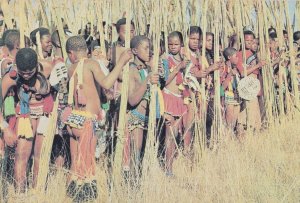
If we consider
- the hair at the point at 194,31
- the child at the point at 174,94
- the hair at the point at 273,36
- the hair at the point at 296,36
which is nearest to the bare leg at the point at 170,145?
the child at the point at 174,94

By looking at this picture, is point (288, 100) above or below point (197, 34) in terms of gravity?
below

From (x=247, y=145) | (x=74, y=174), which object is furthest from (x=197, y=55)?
(x=74, y=174)

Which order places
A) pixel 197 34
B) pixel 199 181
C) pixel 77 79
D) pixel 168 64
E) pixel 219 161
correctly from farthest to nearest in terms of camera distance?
1. pixel 197 34
2. pixel 168 64
3. pixel 219 161
4. pixel 199 181
5. pixel 77 79

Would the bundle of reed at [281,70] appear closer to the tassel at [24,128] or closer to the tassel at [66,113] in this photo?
the tassel at [66,113]

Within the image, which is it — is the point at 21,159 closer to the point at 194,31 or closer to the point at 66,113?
the point at 66,113

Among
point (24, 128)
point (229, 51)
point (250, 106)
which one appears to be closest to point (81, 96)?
point (24, 128)

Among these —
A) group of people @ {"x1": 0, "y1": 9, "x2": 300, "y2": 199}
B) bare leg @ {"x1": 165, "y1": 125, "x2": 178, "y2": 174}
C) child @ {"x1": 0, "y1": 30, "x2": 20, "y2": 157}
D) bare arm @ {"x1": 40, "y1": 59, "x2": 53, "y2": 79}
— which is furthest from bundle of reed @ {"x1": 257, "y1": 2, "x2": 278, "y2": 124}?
child @ {"x1": 0, "y1": 30, "x2": 20, "y2": 157}

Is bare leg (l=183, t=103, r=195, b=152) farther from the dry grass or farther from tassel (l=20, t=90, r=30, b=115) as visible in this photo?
tassel (l=20, t=90, r=30, b=115)

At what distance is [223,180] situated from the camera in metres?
5.42

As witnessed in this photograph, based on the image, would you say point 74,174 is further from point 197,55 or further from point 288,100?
point 288,100

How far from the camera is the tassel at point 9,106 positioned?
5.21 meters

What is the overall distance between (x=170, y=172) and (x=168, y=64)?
1.26m

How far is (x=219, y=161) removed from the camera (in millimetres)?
5984

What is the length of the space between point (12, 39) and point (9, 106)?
87 cm
